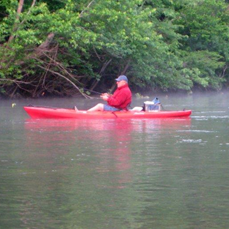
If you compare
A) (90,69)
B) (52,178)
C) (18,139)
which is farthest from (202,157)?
(90,69)

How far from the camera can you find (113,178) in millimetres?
8500

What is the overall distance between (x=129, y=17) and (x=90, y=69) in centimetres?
482

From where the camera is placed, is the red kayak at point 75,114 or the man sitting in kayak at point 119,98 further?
the man sitting in kayak at point 119,98

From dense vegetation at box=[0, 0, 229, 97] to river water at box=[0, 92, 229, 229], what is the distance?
9362 millimetres

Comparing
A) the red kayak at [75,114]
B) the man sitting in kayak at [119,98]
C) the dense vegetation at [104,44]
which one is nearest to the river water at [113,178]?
the red kayak at [75,114]

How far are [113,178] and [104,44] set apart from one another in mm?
17134

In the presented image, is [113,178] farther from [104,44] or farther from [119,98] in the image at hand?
[104,44]

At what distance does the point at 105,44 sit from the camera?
83.1 feet

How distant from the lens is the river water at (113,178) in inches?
257

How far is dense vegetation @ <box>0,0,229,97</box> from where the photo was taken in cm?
2348

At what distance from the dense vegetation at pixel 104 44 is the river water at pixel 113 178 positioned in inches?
369

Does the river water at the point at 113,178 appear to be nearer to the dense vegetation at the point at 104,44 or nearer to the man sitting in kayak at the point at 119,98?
the man sitting in kayak at the point at 119,98

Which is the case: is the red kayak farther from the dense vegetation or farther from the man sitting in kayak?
the dense vegetation

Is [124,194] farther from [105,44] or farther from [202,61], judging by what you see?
[202,61]
